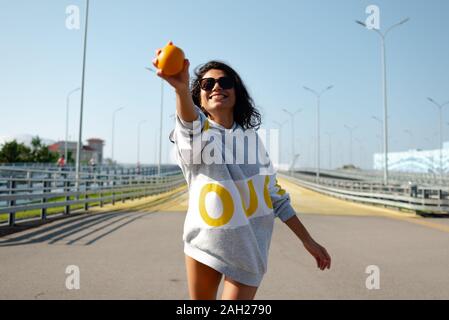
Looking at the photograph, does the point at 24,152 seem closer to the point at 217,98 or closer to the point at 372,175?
the point at 372,175

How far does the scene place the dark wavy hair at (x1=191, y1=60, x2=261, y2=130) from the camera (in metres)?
2.17

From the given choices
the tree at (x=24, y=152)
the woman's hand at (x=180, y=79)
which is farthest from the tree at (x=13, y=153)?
the woman's hand at (x=180, y=79)

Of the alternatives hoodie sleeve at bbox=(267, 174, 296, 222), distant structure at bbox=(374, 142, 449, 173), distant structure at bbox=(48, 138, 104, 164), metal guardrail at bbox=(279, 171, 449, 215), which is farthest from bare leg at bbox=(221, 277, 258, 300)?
distant structure at bbox=(48, 138, 104, 164)

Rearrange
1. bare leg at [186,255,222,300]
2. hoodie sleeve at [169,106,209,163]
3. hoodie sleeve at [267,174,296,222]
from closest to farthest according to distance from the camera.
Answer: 1. hoodie sleeve at [169,106,209,163]
2. bare leg at [186,255,222,300]
3. hoodie sleeve at [267,174,296,222]

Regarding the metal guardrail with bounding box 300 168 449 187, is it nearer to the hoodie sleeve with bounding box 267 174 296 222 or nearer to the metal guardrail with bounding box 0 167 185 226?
the metal guardrail with bounding box 0 167 185 226

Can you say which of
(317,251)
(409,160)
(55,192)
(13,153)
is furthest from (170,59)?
(409,160)

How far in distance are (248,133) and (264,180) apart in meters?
0.26

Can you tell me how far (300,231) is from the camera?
2.16 m

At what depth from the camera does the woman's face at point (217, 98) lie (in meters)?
1.99

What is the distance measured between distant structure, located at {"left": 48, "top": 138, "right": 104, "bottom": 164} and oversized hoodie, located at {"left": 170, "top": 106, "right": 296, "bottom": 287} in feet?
407
